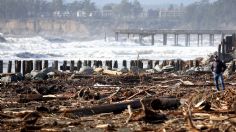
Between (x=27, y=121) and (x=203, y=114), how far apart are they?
394 centimetres

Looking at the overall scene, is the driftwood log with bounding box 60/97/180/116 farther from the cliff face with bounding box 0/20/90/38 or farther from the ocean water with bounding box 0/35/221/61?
the cliff face with bounding box 0/20/90/38

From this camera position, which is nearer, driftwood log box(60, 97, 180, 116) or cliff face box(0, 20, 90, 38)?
driftwood log box(60, 97, 180, 116)

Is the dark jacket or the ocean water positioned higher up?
the dark jacket

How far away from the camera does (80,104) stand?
15.9 meters

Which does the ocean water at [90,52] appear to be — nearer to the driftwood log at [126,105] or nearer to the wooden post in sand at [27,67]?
the wooden post in sand at [27,67]

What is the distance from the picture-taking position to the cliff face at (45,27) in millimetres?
169500

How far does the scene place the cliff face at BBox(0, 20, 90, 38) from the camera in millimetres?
169500

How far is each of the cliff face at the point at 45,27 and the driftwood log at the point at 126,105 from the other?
15128 cm

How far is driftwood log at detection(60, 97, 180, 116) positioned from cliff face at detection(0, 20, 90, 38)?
15128 cm

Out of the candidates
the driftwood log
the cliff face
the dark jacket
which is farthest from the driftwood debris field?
the cliff face

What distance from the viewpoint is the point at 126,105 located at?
14414mm

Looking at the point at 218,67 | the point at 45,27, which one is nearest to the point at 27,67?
the point at 218,67

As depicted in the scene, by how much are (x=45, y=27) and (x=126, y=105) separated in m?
167

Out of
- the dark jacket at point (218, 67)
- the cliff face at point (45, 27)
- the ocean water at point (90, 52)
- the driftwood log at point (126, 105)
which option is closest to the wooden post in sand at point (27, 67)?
the ocean water at point (90, 52)
